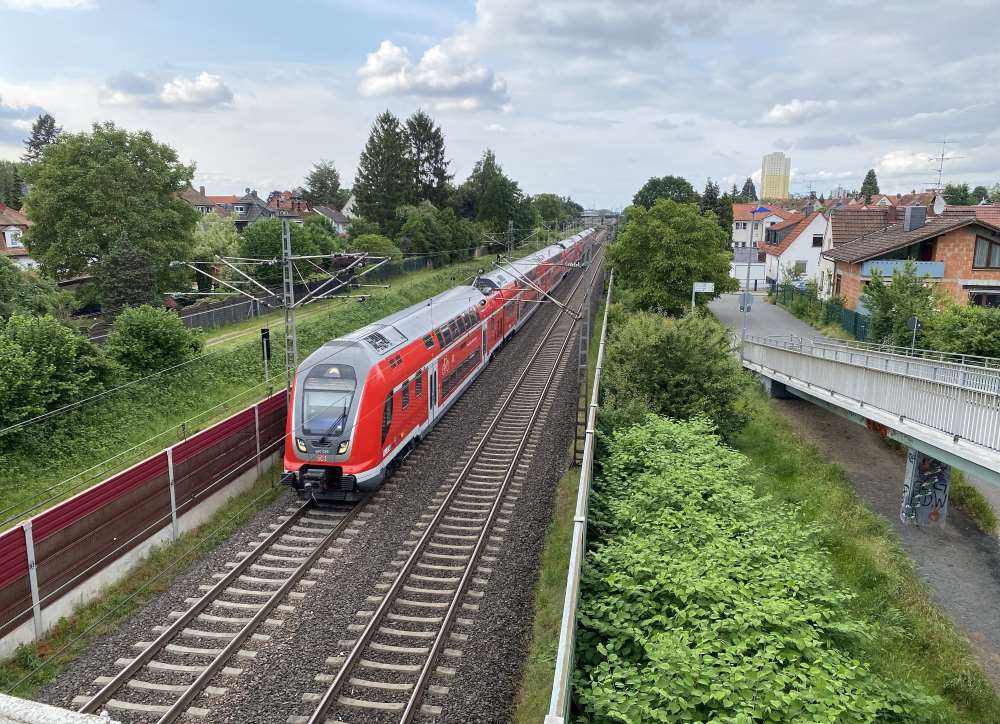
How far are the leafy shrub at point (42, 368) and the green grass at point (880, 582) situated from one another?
16412 mm

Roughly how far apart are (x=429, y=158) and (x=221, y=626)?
225 ft

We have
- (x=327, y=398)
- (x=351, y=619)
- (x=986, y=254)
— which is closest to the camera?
(x=351, y=619)

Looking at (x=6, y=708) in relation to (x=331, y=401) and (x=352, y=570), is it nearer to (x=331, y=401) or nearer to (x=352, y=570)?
(x=352, y=570)

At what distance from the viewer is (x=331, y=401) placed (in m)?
14.6

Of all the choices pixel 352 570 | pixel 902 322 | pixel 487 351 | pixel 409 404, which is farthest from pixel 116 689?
pixel 902 322

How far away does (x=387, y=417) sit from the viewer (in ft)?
51.0

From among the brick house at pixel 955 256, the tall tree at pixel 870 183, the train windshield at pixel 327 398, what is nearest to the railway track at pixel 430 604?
the train windshield at pixel 327 398

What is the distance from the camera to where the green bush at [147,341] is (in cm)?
1927

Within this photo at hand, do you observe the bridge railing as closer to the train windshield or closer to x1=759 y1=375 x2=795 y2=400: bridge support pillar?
x1=759 y1=375 x2=795 y2=400: bridge support pillar

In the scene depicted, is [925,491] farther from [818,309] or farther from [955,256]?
[818,309]

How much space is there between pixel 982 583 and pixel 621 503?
935cm

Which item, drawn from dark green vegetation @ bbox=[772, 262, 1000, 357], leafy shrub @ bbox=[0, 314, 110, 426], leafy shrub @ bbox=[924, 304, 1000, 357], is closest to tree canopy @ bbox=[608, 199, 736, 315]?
dark green vegetation @ bbox=[772, 262, 1000, 357]

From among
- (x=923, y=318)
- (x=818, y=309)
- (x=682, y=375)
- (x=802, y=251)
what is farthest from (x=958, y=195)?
(x=682, y=375)

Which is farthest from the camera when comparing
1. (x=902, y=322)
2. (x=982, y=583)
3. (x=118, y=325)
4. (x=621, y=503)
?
(x=902, y=322)
